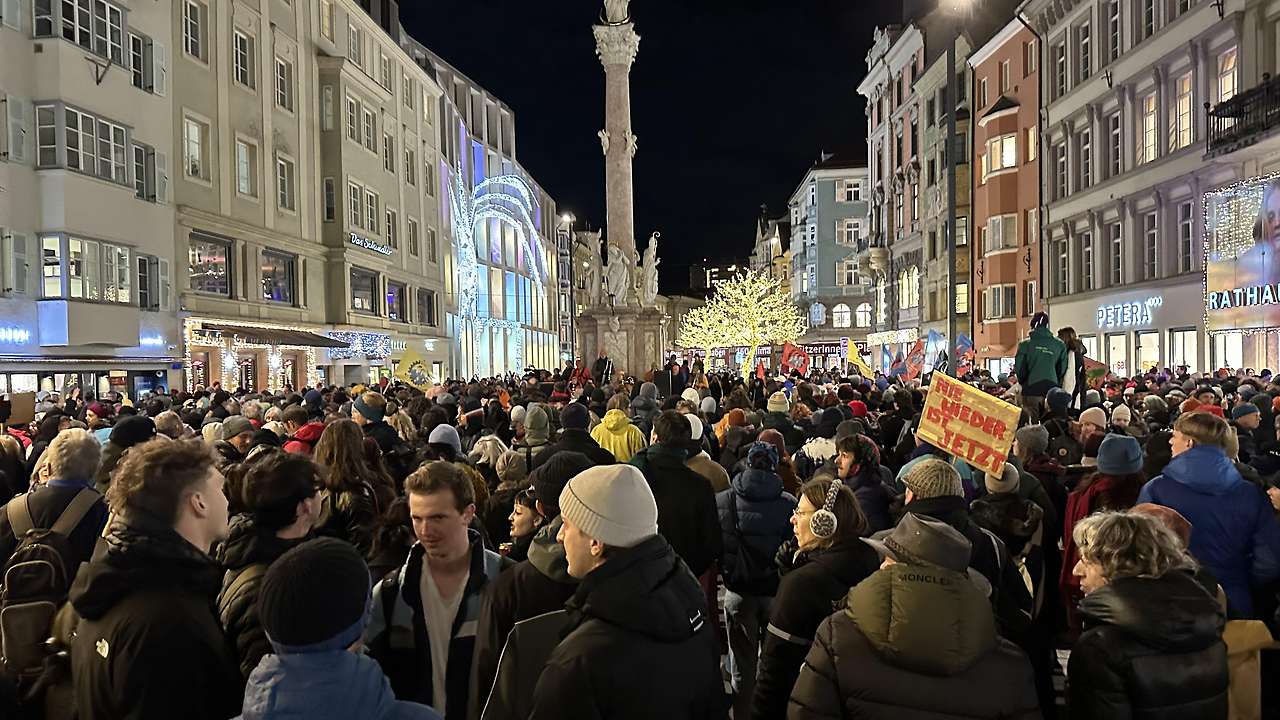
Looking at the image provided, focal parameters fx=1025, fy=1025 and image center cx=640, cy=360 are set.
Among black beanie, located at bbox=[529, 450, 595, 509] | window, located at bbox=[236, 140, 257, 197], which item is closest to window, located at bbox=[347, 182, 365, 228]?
window, located at bbox=[236, 140, 257, 197]

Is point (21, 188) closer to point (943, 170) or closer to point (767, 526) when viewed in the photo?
point (767, 526)

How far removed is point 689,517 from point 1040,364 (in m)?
7.74

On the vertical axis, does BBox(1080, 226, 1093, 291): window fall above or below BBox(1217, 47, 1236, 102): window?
below

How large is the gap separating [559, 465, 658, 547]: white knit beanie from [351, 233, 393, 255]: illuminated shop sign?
127 feet

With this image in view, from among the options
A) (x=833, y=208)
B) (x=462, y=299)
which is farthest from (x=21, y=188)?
(x=833, y=208)

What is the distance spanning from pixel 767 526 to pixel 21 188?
22.8 metres

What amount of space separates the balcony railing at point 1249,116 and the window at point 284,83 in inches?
1131

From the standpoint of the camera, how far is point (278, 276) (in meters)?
36.0

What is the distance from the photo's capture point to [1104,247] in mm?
35531

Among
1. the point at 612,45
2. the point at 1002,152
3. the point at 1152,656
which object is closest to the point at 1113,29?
the point at 1002,152

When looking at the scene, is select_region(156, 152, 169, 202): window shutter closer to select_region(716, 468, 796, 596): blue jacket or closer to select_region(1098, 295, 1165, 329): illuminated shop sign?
select_region(716, 468, 796, 596): blue jacket

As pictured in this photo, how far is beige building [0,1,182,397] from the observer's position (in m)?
23.2

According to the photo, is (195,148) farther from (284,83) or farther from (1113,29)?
(1113,29)

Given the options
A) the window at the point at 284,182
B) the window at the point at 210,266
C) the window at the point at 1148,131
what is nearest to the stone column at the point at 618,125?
the window at the point at 284,182
